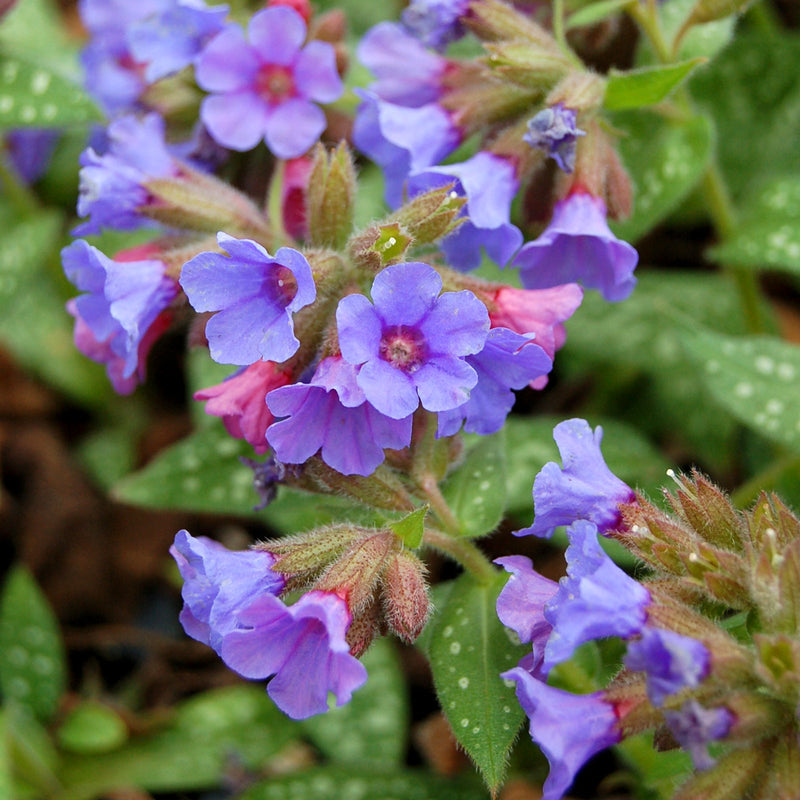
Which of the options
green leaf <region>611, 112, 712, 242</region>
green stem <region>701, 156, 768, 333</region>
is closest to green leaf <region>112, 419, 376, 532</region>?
green leaf <region>611, 112, 712, 242</region>

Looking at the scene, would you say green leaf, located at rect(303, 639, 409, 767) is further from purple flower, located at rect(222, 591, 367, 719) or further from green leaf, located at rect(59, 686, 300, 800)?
purple flower, located at rect(222, 591, 367, 719)

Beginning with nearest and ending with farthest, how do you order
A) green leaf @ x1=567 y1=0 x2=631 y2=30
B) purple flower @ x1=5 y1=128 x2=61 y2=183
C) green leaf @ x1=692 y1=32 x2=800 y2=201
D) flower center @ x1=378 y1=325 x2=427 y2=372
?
flower center @ x1=378 y1=325 x2=427 y2=372, green leaf @ x1=567 y1=0 x2=631 y2=30, green leaf @ x1=692 y1=32 x2=800 y2=201, purple flower @ x1=5 y1=128 x2=61 y2=183

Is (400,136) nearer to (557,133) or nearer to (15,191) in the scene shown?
(557,133)

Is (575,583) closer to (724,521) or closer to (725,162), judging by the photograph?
(724,521)

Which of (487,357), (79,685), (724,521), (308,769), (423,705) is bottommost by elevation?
(79,685)

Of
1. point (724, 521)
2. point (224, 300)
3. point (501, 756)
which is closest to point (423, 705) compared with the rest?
point (501, 756)

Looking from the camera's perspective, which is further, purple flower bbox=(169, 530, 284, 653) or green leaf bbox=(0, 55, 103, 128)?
green leaf bbox=(0, 55, 103, 128)

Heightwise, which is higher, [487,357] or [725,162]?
[487,357]

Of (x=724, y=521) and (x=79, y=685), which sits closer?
(x=724, y=521)
